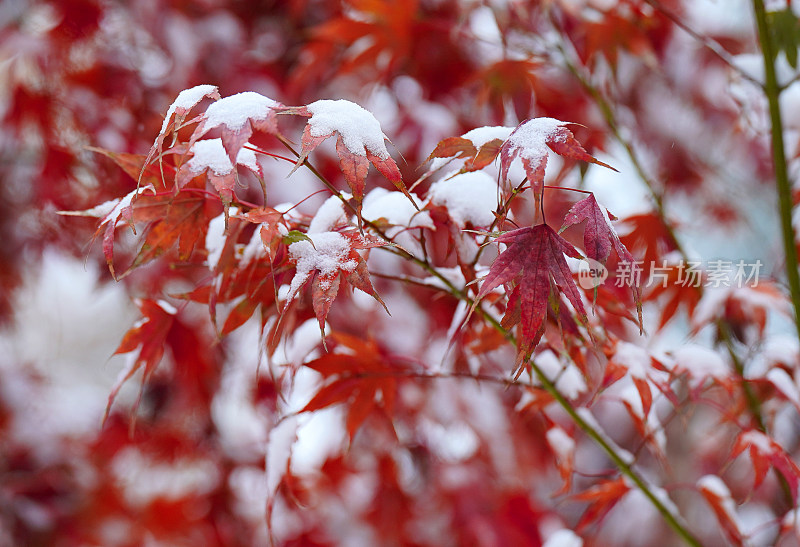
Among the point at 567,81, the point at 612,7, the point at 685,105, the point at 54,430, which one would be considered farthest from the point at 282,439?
the point at 685,105

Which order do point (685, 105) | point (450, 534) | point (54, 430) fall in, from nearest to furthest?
point (450, 534) < point (54, 430) < point (685, 105)

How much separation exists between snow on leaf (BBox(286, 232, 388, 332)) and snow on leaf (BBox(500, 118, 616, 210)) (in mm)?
94

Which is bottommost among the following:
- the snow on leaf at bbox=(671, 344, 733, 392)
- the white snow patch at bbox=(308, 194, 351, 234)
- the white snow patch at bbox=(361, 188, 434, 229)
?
the snow on leaf at bbox=(671, 344, 733, 392)

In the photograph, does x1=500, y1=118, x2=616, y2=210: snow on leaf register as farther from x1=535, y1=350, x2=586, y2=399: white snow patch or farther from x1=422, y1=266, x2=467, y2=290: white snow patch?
x1=535, y1=350, x2=586, y2=399: white snow patch

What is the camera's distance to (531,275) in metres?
0.40

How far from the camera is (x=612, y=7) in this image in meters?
0.91

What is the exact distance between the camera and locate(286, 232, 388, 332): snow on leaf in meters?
0.40

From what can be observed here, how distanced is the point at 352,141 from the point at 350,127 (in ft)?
0.03

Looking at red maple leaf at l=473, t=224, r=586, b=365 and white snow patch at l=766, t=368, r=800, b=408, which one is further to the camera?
white snow patch at l=766, t=368, r=800, b=408

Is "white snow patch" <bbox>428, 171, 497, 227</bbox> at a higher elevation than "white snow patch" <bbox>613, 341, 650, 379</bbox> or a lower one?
higher

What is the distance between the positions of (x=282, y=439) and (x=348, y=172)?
0.28 m

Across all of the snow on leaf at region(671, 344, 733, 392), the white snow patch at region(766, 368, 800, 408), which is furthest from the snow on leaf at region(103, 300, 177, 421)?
the white snow patch at region(766, 368, 800, 408)

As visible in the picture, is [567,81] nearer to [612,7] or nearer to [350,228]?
[612,7]

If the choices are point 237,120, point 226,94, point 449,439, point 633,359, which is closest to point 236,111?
point 237,120
